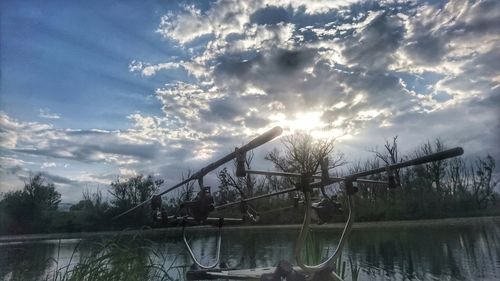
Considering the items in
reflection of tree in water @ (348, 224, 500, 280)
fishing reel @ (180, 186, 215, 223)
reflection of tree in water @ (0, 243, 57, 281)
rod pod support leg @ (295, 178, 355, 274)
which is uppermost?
fishing reel @ (180, 186, 215, 223)

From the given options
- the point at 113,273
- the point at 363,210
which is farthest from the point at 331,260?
the point at 363,210

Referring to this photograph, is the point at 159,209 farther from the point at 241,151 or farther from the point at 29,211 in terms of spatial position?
the point at 29,211

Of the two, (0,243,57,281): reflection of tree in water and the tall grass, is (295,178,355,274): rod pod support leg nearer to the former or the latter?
the tall grass

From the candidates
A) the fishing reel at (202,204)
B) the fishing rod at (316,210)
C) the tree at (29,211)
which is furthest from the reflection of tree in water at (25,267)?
the tree at (29,211)

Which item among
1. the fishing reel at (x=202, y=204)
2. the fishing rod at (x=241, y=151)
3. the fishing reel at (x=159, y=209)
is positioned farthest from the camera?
the fishing reel at (x=159, y=209)

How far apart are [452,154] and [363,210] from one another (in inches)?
1544

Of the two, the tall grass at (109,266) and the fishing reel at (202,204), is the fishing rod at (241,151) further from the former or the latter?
the tall grass at (109,266)

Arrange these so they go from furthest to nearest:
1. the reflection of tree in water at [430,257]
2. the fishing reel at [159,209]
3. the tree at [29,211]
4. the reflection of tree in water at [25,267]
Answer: the tree at [29,211] < the reflection of tree in water at [430,257] < the reflection of tree in water at [25,267] < the fishing reel at [159,209]

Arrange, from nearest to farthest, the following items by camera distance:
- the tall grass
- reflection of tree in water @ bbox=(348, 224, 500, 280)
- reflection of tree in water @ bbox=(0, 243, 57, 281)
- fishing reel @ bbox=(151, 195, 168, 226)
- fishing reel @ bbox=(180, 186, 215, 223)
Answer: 1. fishing reel @ bbox=(180, 186, 215, 223)
2. the tall grass
3. fishing reel @ bbox=(151, 195, 168, 226)
4. reflection of tree in water @ bbox=(0, 243, 57, 281)
5. reflection of tree in water @ bbox=(348, 224, 500, 280)

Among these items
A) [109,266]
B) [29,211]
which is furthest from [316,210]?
[29,211]

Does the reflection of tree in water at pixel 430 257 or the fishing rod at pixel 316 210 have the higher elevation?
the fishing rod at pixel 316 210

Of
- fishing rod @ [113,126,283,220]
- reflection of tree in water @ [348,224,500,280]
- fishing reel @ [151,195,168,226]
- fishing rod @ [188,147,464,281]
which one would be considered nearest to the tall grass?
fishing reel @ [151,195,168,226]

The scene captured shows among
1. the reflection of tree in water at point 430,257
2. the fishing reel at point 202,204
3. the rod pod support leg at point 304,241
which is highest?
the fishing reel at point 202,204

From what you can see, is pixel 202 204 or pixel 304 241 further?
pixel 202 204
